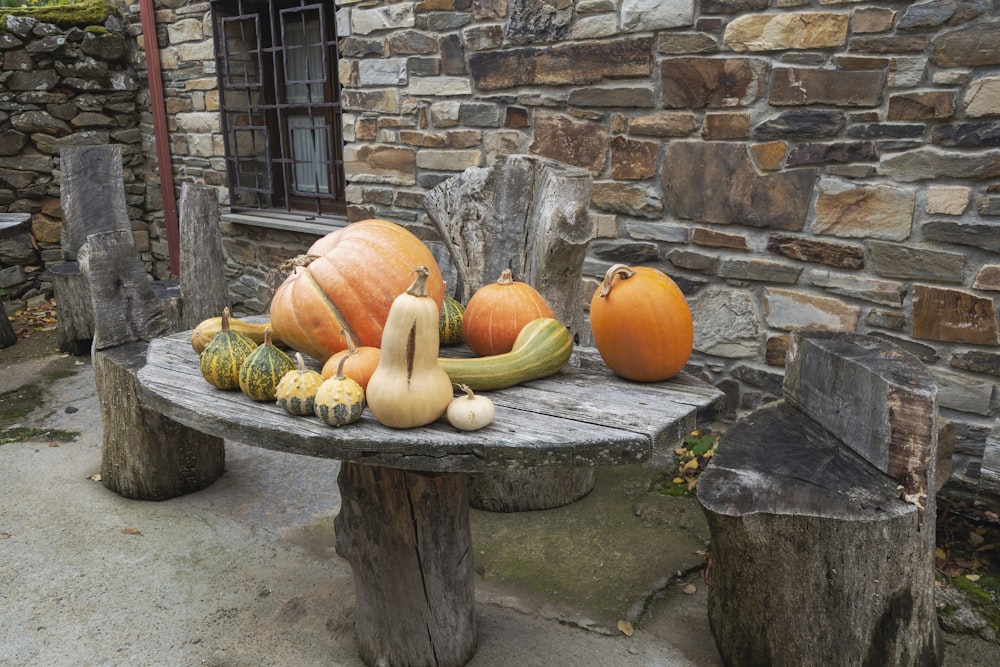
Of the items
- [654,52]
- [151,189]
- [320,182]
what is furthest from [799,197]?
[151,189]

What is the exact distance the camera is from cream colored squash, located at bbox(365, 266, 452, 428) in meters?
1.57

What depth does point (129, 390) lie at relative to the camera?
3.21 meters

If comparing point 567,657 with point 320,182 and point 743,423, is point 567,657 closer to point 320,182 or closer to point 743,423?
point 743,423

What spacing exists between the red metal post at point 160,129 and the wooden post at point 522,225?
4595 mm

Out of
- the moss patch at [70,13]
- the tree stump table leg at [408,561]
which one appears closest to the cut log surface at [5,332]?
the moss patch at [70,13]

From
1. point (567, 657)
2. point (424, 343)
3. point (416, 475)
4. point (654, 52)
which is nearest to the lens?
point (424, 343)

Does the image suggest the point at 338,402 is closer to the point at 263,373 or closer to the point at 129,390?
the point at 263,373

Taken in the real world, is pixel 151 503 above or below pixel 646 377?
below

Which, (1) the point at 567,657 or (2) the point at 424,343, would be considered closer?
(2) the point at 424,343

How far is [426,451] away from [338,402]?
0.70 ft

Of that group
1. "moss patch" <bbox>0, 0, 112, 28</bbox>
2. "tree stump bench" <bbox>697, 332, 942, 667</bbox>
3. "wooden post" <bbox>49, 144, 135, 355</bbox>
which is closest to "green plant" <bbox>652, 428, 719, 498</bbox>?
"tree stump bench" <bbox>697, 332, 942, 667</bbox>

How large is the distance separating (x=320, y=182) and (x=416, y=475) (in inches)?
172

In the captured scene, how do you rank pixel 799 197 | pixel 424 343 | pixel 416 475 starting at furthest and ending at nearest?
pixel 799 197 < pixel 416 475 < pixel 424 343

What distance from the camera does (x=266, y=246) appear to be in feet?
19.5
